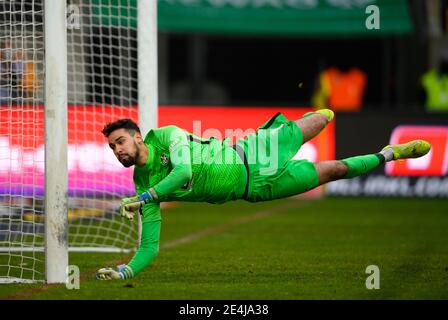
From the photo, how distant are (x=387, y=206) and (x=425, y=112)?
2.13 meters

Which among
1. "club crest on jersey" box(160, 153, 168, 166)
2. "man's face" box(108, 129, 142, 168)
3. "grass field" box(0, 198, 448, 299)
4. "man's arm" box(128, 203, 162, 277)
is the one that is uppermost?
"man's face" box(108, 129, 142, 168)

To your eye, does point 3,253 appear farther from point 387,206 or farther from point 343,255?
point 387,206

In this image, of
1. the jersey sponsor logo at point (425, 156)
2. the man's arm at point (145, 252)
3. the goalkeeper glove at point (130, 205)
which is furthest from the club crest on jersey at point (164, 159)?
the jersey sponsor logo at point (425, 156)

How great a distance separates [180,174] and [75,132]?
4.83m

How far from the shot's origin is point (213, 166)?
8.22 meters

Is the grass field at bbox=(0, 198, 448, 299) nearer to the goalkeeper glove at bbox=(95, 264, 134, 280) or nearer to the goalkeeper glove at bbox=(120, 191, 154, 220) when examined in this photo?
the goalkeeper glove at bbox=(95, 264, 134, 280)

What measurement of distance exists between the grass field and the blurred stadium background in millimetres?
31

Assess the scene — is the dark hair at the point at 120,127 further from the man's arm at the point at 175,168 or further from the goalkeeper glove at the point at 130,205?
the goalkeeper glove at the point at 130,205

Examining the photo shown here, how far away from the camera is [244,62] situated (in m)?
25.0

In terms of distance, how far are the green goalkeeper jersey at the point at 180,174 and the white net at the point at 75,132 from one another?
1.83 m

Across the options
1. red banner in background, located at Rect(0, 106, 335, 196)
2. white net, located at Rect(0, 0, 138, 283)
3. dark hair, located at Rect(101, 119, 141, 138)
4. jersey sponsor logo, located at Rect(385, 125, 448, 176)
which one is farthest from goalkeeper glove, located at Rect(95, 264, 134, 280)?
jersey sponsor logo, located at Rect(385, 125, 448, 176)

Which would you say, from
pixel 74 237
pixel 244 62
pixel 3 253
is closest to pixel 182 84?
pixel 244 62

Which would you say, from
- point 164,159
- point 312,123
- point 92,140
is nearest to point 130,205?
point 164,159

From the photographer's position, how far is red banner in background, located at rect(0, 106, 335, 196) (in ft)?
38.1
